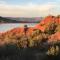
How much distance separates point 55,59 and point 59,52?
5.11 feet

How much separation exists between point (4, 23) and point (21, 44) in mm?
22313

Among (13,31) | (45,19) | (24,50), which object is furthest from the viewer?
(45,19)

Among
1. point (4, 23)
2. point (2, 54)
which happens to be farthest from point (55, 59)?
point (4, 23)

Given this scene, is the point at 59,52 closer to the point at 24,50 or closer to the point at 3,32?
the point at 24,50

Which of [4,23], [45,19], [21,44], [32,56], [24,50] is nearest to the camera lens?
[32,56]

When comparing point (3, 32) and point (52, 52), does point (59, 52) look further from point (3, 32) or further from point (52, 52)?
point (3, 32)

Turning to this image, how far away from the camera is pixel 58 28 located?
5575cm

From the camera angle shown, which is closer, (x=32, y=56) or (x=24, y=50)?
(x=32, y=56)

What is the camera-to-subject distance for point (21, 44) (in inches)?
1215

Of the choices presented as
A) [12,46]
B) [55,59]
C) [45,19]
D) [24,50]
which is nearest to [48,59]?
[55,59]

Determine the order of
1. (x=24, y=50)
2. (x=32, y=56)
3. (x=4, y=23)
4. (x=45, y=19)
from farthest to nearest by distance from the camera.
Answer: (x=45, y=19)
(x=4, y=23)
(x=24, y=50)
(x=32, y=56)

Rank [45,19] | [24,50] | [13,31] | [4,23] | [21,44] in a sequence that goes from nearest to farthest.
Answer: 1. [24,50]
2. [21,44]
3. [4,23]
4. [13,31]
5. [45,19]

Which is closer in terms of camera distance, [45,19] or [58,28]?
[58,28]

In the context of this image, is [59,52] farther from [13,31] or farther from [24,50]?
[13,31]
